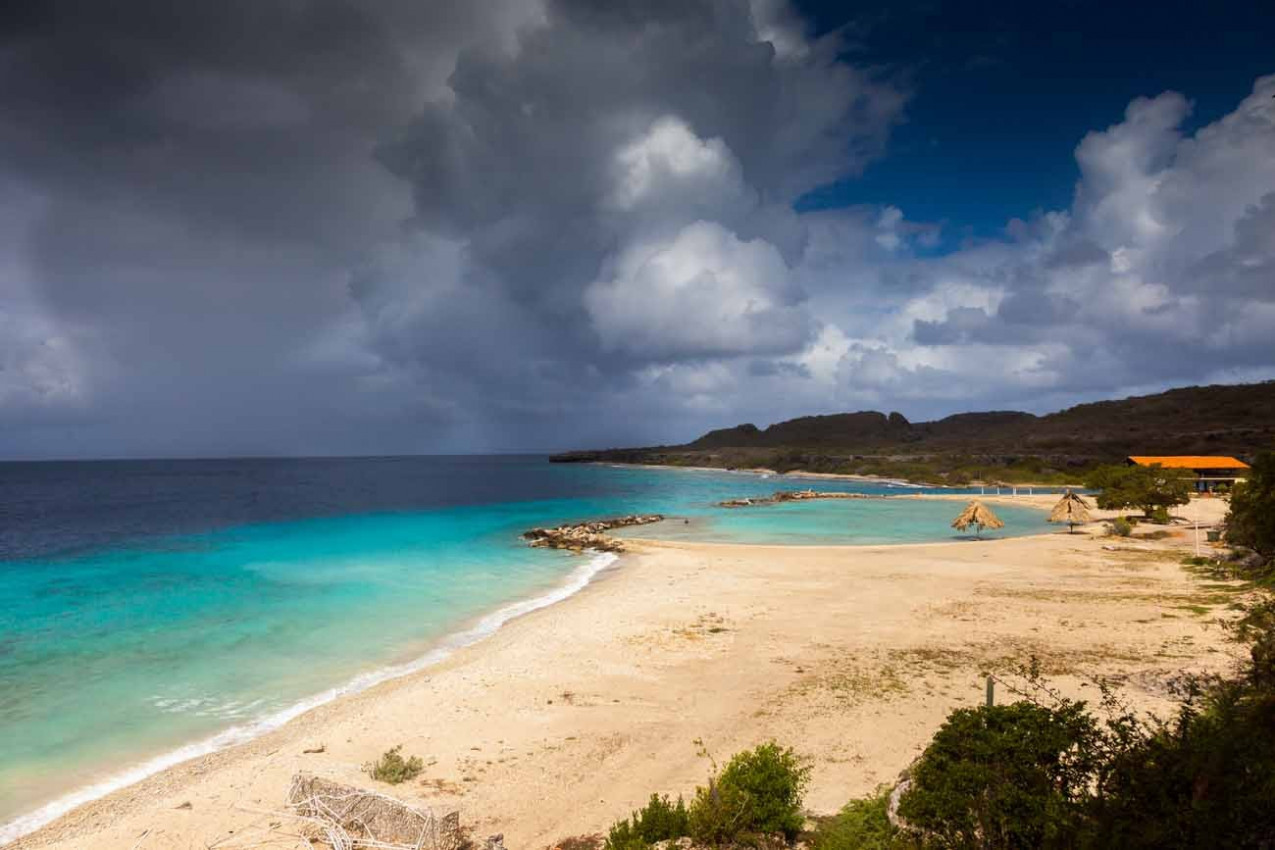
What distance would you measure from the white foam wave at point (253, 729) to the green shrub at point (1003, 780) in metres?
13.7

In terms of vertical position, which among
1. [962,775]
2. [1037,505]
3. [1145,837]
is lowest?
[1037,505]

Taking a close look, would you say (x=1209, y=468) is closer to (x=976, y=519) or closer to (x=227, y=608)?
(x=976, y=519)

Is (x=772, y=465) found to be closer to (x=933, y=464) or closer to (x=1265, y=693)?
(x=933, y=464)

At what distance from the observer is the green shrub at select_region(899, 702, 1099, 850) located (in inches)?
232

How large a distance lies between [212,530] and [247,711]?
49511 mm

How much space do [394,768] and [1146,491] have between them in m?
51.4

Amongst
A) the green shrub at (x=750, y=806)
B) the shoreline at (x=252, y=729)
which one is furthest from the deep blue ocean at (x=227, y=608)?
the green shrub at (x=750, y=806)

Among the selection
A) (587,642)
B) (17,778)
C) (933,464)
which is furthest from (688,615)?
(933,464)

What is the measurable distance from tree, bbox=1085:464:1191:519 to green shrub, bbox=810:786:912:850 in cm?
4672

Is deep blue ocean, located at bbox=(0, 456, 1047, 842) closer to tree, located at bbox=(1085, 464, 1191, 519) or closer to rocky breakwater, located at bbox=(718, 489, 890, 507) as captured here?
tree, located at bbox=(1085, 464, 1191, 519)

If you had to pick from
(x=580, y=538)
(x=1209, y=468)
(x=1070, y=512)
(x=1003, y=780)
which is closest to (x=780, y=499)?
(x=1070, y=512)

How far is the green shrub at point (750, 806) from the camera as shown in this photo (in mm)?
7520

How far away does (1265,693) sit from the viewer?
6703 millimetres

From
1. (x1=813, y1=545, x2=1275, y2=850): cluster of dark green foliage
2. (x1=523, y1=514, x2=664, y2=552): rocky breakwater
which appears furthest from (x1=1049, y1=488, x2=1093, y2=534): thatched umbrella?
(x1=813, y1=545, x2=1275, y2=850): cluster of dark green foliage
